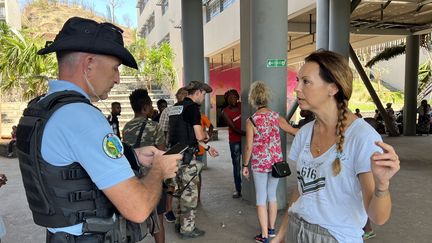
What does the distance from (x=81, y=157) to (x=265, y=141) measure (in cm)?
287

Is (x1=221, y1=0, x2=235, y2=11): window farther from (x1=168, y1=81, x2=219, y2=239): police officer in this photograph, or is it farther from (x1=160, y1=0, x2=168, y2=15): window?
(x1=168, y1=81, x2=219, y2=239): police officer

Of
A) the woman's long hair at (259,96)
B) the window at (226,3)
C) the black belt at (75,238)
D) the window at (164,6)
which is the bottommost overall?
the black belt at (75,238)

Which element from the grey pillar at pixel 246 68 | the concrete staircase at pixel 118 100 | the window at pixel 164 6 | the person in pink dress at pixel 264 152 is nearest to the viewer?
the person in pink dress at pixel 264 152

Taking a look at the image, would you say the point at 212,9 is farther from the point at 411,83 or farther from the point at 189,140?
the point at 189,140

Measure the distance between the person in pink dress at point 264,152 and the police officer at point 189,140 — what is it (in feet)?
2.26

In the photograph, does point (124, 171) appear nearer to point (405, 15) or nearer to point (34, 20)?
point (405, 15)

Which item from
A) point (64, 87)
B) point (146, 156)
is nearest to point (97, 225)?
point (146, 156)

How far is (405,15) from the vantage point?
11719mm

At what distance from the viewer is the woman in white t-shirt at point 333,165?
59.6 inches

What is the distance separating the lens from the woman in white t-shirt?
1.51 m

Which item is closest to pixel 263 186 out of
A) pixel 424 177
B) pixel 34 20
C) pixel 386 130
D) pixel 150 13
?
pixel 424 177

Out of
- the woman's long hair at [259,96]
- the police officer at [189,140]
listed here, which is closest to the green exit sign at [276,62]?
the woman's long hair at [259,96]

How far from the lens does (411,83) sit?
561 inches

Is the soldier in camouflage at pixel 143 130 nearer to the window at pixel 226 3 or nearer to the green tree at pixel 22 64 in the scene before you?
the green tree at pixel 22 64
